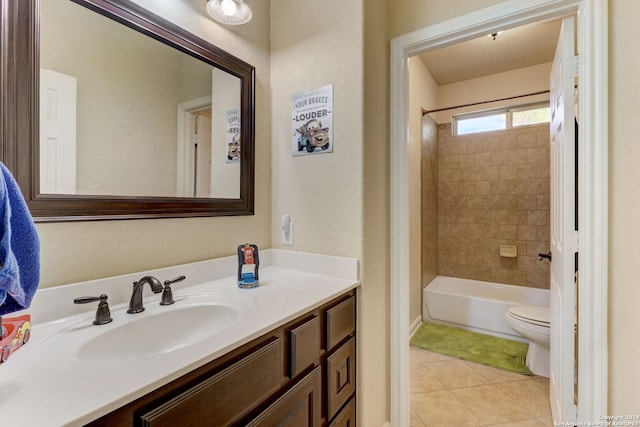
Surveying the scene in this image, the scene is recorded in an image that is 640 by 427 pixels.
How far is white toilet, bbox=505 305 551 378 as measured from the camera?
6.29 ft

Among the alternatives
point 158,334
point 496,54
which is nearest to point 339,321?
point 158,334

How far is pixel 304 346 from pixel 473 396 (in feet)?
4.89

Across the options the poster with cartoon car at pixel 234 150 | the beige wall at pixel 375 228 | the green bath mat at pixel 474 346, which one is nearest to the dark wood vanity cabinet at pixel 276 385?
the beige wall at pixel 375 228

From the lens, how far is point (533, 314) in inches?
81.4

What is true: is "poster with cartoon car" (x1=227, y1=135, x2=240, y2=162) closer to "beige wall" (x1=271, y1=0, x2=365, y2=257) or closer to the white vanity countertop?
"beige wall" (x1=271, y1=0, x2=365, y2=257)

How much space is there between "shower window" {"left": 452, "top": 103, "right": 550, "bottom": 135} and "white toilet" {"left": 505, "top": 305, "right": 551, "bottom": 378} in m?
2.03

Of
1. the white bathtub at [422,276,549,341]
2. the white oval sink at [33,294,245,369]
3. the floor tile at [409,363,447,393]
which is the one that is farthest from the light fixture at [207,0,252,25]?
the white bathtub at [422,276,549,341]

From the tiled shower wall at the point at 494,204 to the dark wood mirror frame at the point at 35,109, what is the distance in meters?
3.01

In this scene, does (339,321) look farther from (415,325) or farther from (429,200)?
(429,200)

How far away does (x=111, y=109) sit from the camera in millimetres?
1008

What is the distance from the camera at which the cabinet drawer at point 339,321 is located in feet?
3.59

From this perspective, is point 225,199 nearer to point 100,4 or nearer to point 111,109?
point 111,109

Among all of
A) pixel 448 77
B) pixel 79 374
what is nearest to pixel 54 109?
pixel 79 374

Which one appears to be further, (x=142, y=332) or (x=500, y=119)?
(x=500, y=119)
